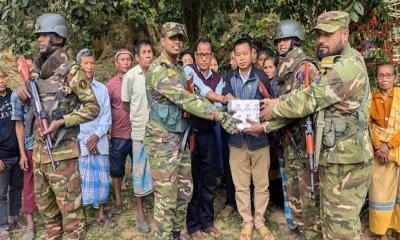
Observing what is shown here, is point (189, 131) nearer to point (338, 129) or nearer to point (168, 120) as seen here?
point (168, 120)

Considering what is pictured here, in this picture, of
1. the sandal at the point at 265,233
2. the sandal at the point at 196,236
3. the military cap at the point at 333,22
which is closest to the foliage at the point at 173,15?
the military cap at the point at 333,22

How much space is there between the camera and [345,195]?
3.50 metres

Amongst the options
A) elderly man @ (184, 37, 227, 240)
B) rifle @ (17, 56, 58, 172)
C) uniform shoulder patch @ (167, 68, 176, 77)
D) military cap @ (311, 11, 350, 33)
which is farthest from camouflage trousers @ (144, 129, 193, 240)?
military cap @ (311, 11, 350, 33)

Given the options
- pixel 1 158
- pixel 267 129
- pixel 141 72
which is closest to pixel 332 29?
pixel 267 129

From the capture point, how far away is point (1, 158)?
4.50 meters

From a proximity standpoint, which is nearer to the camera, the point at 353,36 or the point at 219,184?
the point at 353,36

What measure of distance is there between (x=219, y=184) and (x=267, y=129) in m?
1.92

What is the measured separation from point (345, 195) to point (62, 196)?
2383mm

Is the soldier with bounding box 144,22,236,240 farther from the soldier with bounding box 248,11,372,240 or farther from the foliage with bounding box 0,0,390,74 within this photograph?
the foliage with bounding box 0,0,390,74

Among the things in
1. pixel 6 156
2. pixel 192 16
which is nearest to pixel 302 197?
pixel 6 156

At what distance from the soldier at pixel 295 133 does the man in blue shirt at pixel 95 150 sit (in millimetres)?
1921

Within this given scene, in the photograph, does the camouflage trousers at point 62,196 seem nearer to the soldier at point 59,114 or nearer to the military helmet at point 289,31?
the soldier at point 59,114

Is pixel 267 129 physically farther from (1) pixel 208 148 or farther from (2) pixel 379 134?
(2) pixel 379 134

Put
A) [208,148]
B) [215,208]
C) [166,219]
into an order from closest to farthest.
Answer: [166,219]
[208,148]
[215,208]
